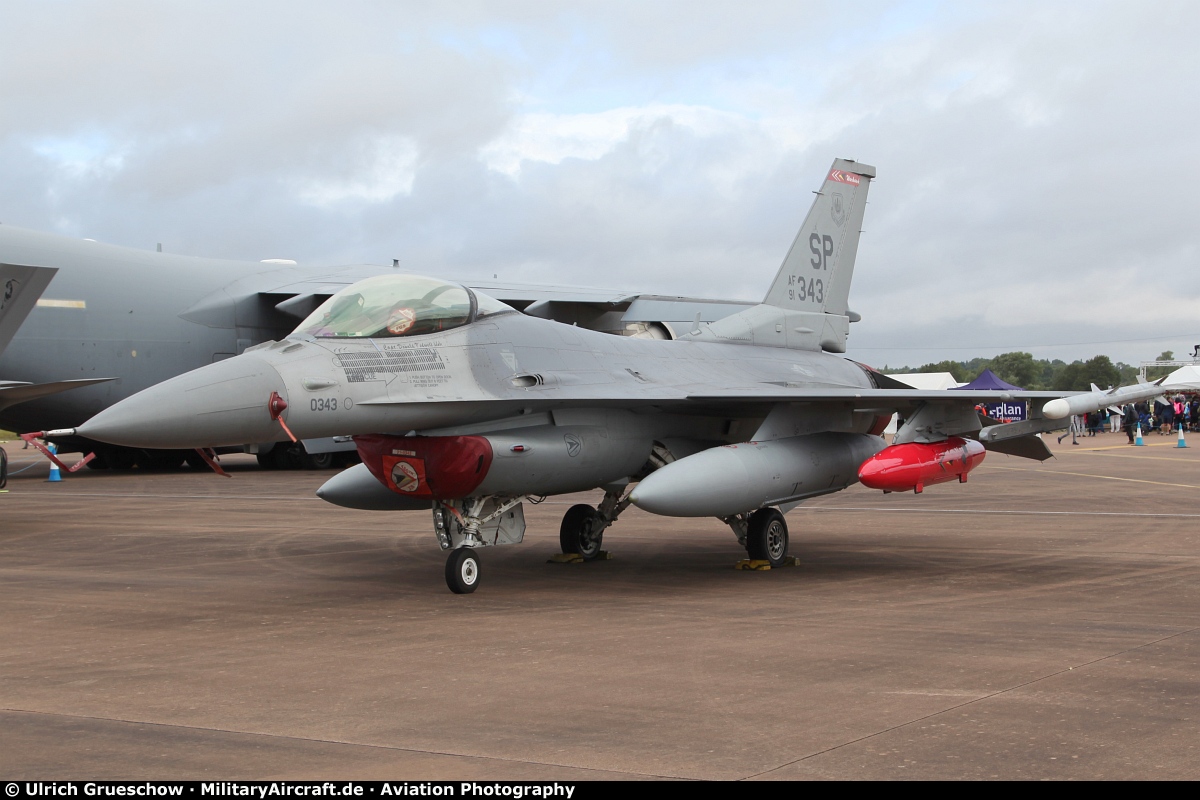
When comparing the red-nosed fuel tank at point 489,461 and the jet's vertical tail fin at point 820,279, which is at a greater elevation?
the jet's vertical tail fin at point 820,279

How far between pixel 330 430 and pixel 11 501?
44.5 ft

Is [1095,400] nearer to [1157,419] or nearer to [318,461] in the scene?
[318,461]

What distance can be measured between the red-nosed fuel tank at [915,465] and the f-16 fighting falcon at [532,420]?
2cm

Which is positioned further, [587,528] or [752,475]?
[587,528]

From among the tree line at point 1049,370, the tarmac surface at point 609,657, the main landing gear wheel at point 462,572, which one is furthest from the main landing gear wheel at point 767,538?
the tree line at point 1049,370

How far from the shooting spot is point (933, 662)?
6.54 metres

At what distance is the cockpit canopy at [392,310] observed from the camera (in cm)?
931

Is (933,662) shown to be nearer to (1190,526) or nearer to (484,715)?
(484,715)

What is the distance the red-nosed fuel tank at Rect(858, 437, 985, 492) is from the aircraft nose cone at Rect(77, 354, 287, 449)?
5181 millimetres

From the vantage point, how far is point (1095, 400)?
11.0 meters

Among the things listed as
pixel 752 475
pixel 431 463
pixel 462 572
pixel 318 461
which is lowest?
pixel 462 572

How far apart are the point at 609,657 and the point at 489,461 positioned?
2.93 m

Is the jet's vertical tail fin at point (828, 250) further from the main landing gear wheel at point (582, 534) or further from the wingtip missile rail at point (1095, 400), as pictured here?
the wingtip missile rail at point (1095, 400)

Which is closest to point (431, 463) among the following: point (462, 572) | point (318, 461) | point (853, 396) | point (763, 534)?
point (462, 572)
